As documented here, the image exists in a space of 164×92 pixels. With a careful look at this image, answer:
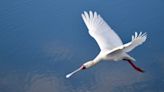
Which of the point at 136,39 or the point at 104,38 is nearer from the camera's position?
the point at 136,39

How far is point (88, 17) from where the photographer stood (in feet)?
12.1

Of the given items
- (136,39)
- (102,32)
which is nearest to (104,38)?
(102,32)

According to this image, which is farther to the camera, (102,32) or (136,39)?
(102,32)

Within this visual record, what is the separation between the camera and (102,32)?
374cm

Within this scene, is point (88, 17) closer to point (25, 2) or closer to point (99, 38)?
point (99, 38)

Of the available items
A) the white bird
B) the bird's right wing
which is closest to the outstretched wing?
the white bird

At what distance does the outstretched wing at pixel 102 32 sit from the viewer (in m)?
3.68

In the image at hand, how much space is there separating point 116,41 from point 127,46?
432mm

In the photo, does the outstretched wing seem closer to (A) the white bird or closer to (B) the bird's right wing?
(A) the white bird

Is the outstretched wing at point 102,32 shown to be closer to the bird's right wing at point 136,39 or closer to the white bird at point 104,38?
the white bird at point 104,38

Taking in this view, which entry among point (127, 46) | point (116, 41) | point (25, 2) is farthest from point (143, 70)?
point (25, 2)

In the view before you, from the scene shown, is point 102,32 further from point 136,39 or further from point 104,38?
point 136,39

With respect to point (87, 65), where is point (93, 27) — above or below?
above

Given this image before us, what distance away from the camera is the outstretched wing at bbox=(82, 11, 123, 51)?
145 inches
